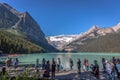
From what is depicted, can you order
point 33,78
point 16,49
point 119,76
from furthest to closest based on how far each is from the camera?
point 16,49
point 119,76
point 33,78

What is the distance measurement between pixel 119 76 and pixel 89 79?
4391 millimetres

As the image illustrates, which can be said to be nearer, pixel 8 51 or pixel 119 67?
pixel 119 67

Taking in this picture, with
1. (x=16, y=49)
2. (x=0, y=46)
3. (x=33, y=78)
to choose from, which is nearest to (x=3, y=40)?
(x=0, y=46)

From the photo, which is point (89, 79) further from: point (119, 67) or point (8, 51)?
point (8, 51)

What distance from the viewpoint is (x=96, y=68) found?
26.9 metres

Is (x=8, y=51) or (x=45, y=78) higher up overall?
(x=8, y=51)

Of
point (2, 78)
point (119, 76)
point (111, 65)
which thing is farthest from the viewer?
point (119, 76)

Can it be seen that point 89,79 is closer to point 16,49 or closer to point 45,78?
point 45,78

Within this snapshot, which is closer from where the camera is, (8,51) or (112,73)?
(112,73)

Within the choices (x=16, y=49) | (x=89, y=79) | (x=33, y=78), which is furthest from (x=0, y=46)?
(x=33, y=78)

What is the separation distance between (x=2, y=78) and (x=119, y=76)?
63.1 ft

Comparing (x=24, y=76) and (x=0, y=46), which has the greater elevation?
(x=0, y=46)

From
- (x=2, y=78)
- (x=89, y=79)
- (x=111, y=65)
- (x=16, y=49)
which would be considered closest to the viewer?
(x=2, y=78)

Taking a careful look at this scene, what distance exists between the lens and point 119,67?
24.4m
